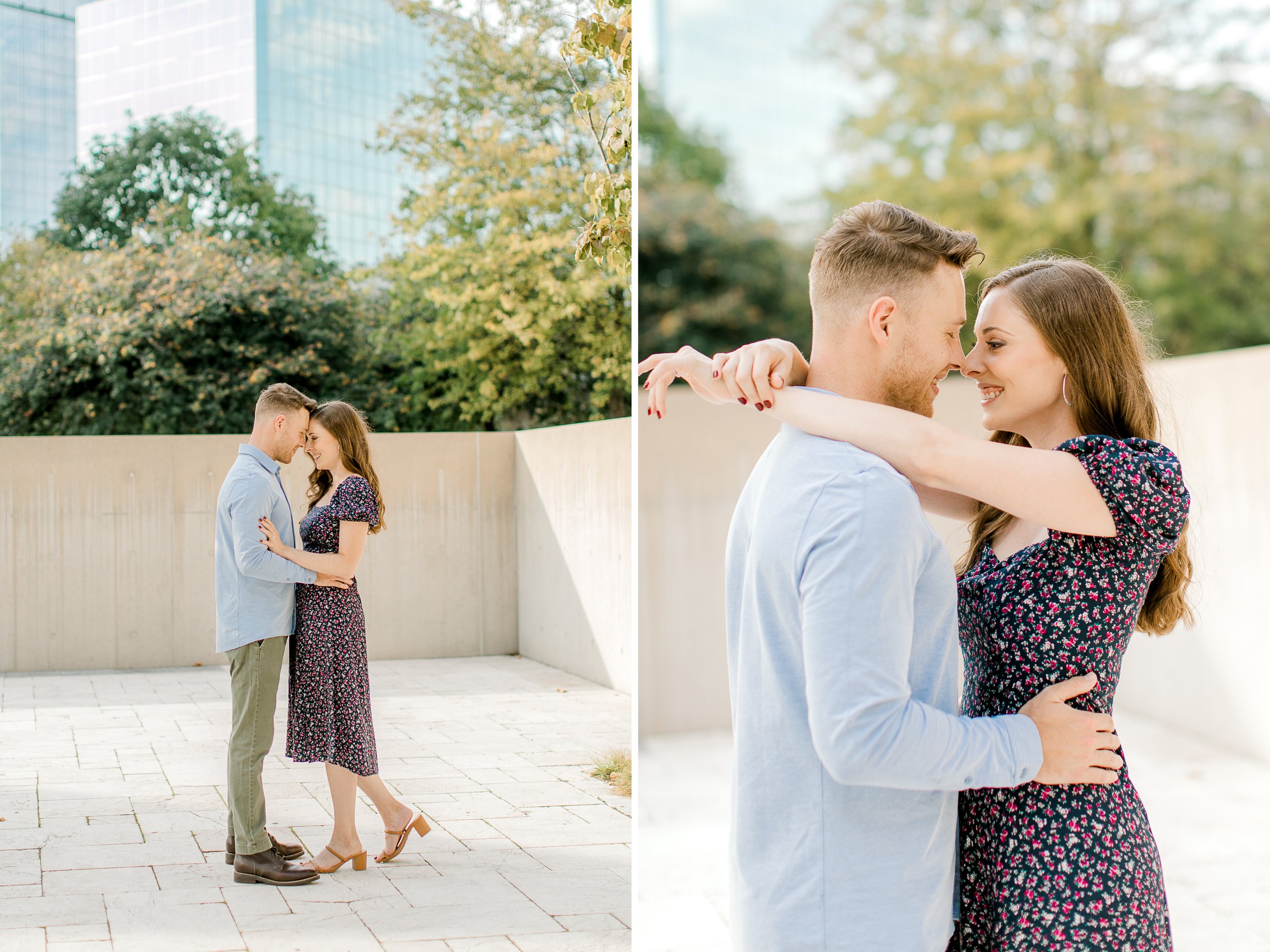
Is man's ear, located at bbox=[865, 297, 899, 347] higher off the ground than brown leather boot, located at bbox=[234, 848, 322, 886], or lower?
higher

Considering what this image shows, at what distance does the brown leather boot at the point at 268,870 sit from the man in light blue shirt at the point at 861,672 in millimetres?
1595

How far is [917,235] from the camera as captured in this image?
4.17ft

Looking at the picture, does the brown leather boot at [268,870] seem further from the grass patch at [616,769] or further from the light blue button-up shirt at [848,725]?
the light blue button-up shirt at [848,725]

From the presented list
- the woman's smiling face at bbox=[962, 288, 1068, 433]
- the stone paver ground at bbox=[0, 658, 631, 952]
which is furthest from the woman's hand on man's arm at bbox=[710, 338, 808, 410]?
the stone paver ground at bbox=[0, 658, 631, 952]

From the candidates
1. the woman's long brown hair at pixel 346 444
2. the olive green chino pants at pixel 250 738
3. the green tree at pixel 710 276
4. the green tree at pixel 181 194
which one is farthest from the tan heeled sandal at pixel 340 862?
the green tree at pixel 710 276

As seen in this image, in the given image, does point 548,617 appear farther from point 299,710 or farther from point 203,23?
point 203,23

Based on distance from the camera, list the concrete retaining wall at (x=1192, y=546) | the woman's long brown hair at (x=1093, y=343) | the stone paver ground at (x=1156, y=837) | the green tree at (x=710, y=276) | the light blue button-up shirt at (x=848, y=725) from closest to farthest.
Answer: the light blue button-up shirt at (x=848, y=725)
the woman's long brown hair at (x=1093, y=343)
the stone paver ground at (x=1156, y=837)
the concrete retaining wall at (x=1192, y=546)
the green tree at (x=710, y=276)

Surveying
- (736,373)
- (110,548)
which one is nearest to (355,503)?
(110,548)

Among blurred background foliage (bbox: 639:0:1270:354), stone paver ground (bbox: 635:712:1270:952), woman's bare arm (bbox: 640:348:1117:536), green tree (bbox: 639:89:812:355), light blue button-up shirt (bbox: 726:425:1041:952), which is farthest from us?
blurred background foliage (bbox: 639:0:1270:354)

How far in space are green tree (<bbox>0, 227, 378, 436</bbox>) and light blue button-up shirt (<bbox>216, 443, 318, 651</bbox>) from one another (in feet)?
0.42

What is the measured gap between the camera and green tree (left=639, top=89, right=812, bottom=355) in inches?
385

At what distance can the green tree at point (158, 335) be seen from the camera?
252cm

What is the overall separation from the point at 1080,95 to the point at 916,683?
1343cm

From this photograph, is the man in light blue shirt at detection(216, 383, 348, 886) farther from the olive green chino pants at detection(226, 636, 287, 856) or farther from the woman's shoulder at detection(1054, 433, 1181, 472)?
the woman's shoulder at detection(1054, 433, 1181, 472)
